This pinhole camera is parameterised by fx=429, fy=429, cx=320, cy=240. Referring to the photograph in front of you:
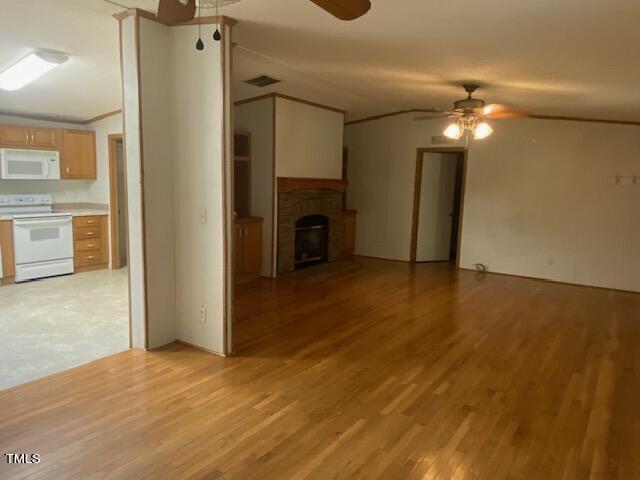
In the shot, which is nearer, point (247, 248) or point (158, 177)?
point (158, 177)

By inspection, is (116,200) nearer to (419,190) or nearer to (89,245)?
(89,245)

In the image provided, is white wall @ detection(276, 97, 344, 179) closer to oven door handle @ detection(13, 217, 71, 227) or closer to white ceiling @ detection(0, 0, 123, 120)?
white ceiling @ detection(0, 0, 123, 120)

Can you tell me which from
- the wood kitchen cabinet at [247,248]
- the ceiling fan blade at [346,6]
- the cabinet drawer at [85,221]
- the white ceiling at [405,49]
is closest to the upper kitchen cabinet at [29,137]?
the white ceiling at [405,49]

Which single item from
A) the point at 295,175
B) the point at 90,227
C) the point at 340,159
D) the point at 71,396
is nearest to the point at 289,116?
the point at 295,175

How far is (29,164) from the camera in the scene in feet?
18.7

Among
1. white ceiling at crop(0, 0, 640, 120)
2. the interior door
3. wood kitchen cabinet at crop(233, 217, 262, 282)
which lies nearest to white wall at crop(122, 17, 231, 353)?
white ceiling at crop(0, 0, 640, 120)

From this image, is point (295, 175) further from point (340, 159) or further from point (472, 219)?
point (472, 219)

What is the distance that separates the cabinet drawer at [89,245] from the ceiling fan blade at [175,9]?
5.28 m

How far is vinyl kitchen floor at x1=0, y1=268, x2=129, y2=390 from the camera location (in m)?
3.17

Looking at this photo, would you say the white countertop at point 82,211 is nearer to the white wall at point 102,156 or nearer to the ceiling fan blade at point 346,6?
the white wall at point 102,156

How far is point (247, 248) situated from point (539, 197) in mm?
4382

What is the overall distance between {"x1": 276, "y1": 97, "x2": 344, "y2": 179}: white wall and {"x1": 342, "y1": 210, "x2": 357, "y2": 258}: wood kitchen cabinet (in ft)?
2.55

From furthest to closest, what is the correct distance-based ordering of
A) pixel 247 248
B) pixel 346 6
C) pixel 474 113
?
pixel 247 248, pixel 474 113, pixel 346 6

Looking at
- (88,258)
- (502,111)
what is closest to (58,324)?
(88,258)
